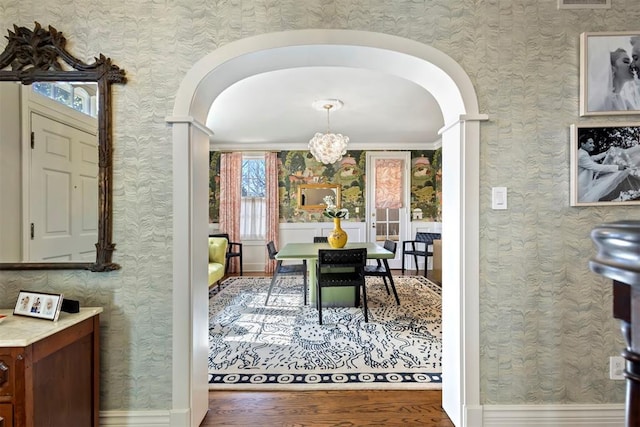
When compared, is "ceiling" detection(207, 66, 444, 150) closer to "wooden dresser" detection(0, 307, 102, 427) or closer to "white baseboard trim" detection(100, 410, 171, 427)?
"wooden dresser" detection(0, 307, 102, 427)

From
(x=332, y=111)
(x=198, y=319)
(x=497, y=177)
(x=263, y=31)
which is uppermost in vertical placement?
(x=332, y=111)

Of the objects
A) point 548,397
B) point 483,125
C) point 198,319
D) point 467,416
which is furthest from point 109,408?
point 483,125

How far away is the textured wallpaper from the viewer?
64.5 inches

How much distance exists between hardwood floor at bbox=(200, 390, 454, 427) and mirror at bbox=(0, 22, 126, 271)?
1055 millimetres

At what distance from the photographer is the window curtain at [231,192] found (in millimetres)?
6016

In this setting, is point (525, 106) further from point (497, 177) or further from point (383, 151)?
point (383, 151)

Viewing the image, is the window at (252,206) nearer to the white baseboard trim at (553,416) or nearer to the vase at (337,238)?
the vase at (337,238)

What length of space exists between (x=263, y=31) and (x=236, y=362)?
2.23m

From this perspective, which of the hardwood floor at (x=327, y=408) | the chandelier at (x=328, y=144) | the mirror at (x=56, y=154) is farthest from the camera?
the chandelier at (x=328, y=144)

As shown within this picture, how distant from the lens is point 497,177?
1672 mm

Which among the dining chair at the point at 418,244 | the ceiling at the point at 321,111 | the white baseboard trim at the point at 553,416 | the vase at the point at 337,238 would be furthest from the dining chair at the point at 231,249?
the white baseboard trim at the point at 553,416

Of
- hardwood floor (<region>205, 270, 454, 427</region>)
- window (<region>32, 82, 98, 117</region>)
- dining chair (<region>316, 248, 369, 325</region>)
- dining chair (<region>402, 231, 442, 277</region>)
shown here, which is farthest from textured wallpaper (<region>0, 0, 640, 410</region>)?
dining chair (<region>402, 231, 442, 277</region>)

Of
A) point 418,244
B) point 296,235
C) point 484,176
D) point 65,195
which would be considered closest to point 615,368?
point 484,176

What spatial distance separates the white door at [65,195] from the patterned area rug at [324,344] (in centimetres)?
122
